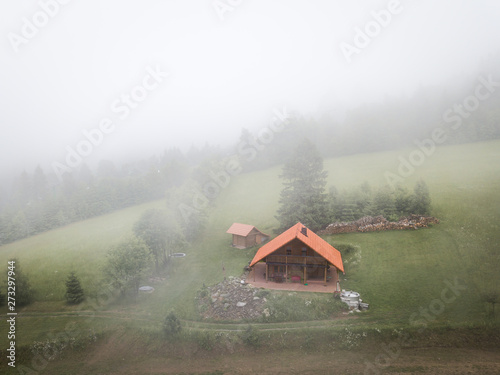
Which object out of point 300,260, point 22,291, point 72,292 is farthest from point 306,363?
Result: point 22,291

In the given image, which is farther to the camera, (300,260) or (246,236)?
(246,236)

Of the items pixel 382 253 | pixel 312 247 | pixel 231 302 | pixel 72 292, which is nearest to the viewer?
pixel 231 302

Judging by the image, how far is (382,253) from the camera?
1244 inches

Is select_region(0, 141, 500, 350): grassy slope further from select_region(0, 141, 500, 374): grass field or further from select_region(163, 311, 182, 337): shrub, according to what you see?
select_region(163, 311, 182, 337): shrub

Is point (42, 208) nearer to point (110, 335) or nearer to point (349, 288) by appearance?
point (110, 335)

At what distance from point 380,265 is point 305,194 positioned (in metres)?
14.7

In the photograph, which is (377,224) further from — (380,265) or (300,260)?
(300,260)

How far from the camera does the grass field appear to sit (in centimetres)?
2422

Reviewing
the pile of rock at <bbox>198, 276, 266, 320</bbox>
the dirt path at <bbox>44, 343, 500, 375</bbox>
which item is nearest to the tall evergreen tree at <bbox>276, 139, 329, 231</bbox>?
the pile of rock at <bbox>198, 276, 266, 320</bbox>

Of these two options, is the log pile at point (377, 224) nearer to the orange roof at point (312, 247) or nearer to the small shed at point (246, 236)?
the orange roof at point (312, 247)

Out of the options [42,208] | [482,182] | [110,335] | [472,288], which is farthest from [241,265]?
[42,208]

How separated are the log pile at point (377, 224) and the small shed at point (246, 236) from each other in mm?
8966

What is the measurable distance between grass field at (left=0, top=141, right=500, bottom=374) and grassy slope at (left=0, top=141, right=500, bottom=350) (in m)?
0.10

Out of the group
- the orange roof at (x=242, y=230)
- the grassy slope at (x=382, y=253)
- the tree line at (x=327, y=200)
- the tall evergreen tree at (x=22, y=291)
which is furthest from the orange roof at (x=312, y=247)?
the tall evergreen tree at (x=22, y=291)
